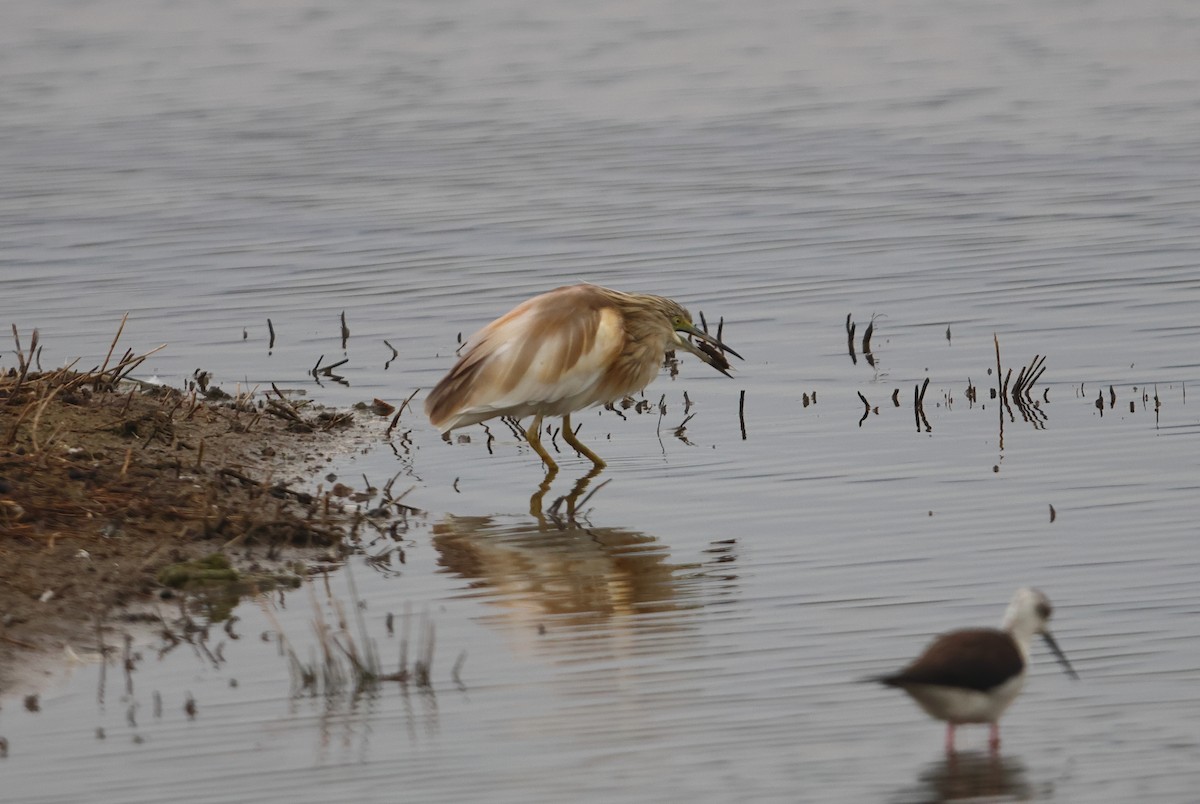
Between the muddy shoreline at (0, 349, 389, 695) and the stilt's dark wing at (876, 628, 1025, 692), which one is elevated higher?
the muddy shoreline at (0, 349, 389, 695)

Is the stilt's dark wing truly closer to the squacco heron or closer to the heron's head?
the squacco heron

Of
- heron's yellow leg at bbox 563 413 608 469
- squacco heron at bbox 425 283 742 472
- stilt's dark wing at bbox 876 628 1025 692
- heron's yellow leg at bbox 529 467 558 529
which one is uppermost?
squacco heron at bbox 425 283 742 472

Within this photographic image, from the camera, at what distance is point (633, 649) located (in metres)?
7.13

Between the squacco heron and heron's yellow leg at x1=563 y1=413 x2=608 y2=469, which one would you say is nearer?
the squacco heron

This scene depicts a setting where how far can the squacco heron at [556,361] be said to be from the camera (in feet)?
31.8

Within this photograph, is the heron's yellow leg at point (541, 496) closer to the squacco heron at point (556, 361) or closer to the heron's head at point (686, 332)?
the squacco heron at point (556, 361)

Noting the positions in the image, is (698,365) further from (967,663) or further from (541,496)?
(967,663)

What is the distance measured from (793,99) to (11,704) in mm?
18259

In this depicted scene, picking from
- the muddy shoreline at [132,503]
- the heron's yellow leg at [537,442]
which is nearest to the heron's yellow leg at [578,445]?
the heron's yellow leg at [537,442]

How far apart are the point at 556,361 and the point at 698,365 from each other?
279 cm

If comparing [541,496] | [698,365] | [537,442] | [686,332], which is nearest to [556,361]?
[537,442]

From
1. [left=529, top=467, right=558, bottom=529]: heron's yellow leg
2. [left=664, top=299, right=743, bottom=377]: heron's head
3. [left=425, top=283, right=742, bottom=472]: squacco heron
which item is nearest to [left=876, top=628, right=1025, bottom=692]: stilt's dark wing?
[left=529, top=467, right=558, bottom=529]: heron's yellow leg

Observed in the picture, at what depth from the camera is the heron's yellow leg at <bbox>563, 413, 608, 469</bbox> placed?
1008 centimetres

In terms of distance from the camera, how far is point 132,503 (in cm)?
828
